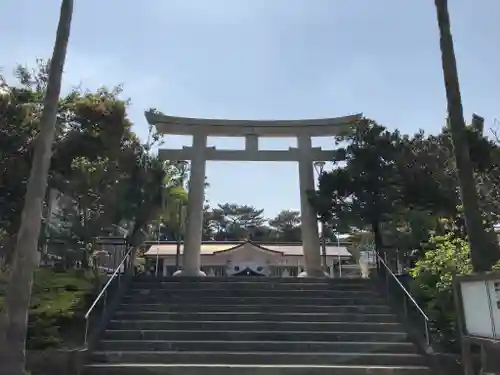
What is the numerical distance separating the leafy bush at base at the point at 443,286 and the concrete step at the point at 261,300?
1.44m

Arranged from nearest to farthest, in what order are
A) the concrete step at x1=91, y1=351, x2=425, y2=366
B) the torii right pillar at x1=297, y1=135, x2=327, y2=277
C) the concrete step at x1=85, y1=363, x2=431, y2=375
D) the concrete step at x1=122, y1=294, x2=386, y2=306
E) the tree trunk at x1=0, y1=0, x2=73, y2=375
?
the tree trunk at x1=0, y1=0, x2=73, y2=375, the concrete step at x1=85, y1=363, x2=431, y2=375, the concrete step at x1=91, y1=351, x2=425, y2=366, the concrete step at x1=122, y1=294, x2=386, y2=306, the torii right pillar at x1=297, y1=135, x2=327, y2=277

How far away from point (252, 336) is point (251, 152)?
22.7ft

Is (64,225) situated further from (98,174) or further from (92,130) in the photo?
(92,130)

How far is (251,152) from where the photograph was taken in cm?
1525

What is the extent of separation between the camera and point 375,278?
12148mm

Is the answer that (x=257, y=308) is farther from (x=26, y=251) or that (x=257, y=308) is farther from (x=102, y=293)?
(x=26, y=251)

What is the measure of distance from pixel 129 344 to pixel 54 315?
143 cm

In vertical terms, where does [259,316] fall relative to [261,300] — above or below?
below

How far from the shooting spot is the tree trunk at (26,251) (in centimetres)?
641

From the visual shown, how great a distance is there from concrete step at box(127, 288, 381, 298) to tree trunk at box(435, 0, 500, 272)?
3.94m

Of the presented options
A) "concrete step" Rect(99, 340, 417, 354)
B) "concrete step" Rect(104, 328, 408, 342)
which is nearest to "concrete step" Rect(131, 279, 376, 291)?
"concrete step" Rect(104, 328, 408, 342)

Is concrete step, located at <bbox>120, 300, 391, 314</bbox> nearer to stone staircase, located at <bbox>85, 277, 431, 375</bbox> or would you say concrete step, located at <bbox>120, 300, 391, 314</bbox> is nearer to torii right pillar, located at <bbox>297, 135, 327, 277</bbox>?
stone staircase, located at <bbox>85, 277, 431, 375</bbox>

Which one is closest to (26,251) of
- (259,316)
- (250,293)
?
(259,316)

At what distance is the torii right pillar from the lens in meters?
14.6
